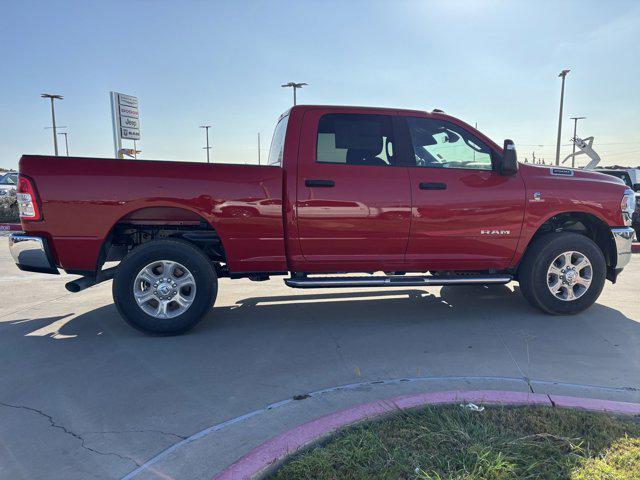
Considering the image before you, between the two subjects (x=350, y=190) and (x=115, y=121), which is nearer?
(x=350, y=190)

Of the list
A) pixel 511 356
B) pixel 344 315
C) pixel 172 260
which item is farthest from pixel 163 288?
pixel 511 356

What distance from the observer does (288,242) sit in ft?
14.9

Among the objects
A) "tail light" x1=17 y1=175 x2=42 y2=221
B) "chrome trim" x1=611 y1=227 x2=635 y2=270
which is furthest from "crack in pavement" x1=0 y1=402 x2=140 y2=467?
"chrome trim" x1=611 y1=227 x2=635 y2=270

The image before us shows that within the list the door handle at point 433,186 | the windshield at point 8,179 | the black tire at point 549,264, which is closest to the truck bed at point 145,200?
the door handle at point 433,186

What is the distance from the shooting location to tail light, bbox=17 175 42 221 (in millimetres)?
4051

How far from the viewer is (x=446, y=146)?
4.84m

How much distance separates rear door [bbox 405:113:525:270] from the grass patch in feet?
7.37

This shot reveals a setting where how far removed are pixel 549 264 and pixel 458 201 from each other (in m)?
1.24

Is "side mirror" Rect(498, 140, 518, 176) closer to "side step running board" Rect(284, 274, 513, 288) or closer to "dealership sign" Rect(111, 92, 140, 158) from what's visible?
"side step running board" Rect(284, 274, 513, 288)

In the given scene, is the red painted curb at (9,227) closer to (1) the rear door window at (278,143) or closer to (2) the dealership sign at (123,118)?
(2) the dealership sign at (123,118)

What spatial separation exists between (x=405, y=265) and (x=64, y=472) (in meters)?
3.46

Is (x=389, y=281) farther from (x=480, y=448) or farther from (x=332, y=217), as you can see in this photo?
(x=480, y=448)

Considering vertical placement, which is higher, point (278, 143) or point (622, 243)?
point (278, 143)

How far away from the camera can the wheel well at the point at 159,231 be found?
436cm
